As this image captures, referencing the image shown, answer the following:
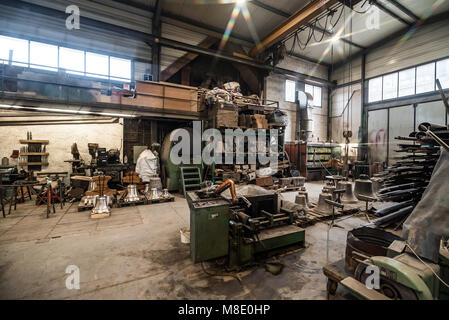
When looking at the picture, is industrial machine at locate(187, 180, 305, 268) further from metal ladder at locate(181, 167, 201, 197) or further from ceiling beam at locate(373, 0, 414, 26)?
ceiling beam at locate(373, 0, 414, 26)

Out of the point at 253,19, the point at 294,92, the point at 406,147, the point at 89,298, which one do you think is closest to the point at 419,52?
the point at 294,92

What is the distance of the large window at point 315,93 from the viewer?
12000 millimetres

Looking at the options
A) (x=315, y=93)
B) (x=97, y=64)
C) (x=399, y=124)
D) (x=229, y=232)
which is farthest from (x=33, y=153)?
(x=399, y=124)

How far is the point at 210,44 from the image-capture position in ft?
27.6

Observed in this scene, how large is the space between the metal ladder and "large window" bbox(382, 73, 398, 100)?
10.9 metres

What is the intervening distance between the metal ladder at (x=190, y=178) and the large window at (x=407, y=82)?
10997mm

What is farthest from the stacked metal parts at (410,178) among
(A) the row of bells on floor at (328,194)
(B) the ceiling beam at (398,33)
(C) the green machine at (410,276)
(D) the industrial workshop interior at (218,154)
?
(B) the ceiling beam at (398,33)

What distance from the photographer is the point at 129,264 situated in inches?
98.6

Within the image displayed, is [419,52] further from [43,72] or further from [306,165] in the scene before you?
[43,72]

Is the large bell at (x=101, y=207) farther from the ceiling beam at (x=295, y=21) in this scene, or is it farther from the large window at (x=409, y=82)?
the large window at (x=409, y=82)

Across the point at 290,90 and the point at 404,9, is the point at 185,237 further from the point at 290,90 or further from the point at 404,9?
the point at 404,9

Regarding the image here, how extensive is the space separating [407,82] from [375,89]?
1.38m

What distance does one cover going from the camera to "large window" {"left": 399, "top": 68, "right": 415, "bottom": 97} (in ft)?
31.0

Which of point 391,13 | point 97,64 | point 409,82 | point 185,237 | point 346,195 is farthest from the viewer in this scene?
point 409,82
